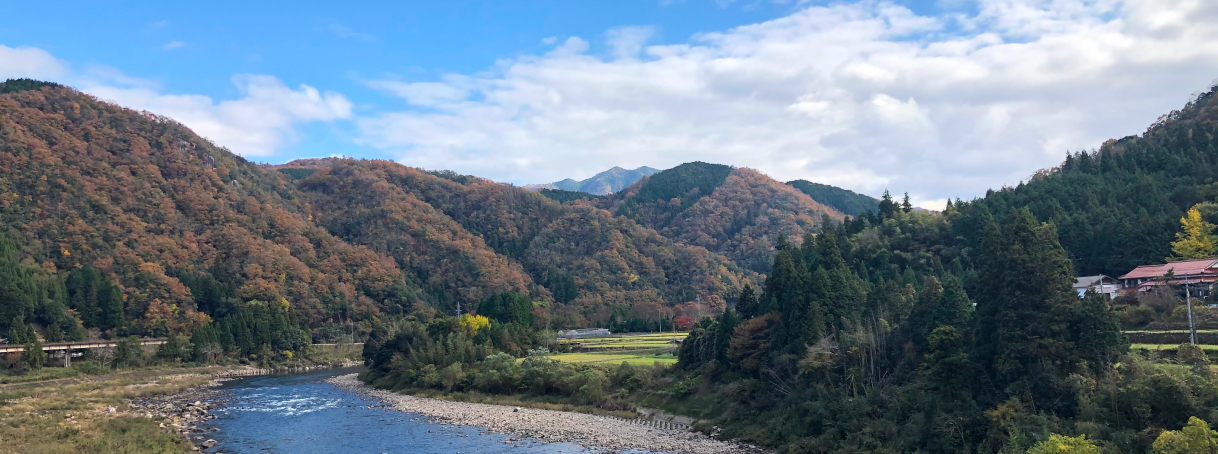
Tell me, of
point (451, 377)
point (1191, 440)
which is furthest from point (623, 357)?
point (1191, 440)

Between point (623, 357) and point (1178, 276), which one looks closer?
point (1178, 276)

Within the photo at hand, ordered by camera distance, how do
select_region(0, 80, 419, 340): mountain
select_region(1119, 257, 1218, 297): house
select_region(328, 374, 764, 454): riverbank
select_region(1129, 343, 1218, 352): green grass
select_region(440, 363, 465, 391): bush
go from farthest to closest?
select_region(0, 80, 419, 340): mountain → select_region(440, 363, 465, 391): bush → select_region(1119, 257, 1218, 297): house → select_region(328, 374, 764, 454): riverbank → select_region(1129, 343, 1218, 352): green grass

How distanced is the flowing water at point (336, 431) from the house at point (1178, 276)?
34944 mm

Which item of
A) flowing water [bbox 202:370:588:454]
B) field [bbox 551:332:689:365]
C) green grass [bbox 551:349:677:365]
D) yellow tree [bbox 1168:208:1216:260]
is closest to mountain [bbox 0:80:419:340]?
flowing water [bbox 202:370:588:454]

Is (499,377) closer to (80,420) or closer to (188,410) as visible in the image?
(188,410)

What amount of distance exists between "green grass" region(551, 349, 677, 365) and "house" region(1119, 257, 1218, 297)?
97.9ft

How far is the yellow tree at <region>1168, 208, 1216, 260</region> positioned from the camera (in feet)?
170

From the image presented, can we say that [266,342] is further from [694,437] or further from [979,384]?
[979,384]

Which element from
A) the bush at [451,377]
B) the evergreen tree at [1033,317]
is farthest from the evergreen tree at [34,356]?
the evergreen tree at [1033,317]

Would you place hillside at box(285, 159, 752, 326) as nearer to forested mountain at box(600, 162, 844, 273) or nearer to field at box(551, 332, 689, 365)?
forested mountain at box(600, 162, 844, 273)

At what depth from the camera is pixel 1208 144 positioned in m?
74.0

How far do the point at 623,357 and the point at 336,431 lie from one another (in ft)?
95.4

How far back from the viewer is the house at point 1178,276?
144 feet

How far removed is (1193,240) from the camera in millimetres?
52531
